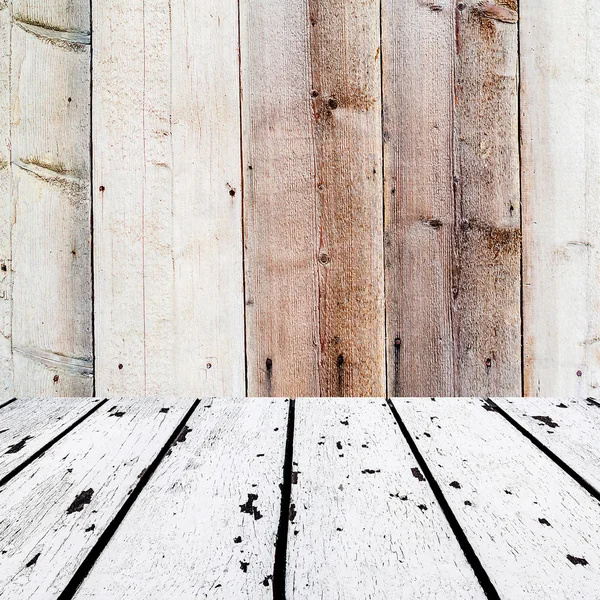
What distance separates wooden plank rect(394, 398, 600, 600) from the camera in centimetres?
39

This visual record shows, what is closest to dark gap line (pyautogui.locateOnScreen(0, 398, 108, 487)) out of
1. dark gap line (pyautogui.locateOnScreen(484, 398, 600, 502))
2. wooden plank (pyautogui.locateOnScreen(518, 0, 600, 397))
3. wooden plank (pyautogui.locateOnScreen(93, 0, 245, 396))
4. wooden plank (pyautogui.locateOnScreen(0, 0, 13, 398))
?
wooden plank (pyautogui.locateOnScreen(93, 0, 245, 396))

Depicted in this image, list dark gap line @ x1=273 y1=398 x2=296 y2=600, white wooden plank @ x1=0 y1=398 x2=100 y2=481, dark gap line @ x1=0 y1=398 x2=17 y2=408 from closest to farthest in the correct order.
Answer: dark gap line @ x1=273 y1=398 x2=296 y2=600
white wooden plank @ x1=0 y1=398 x2=100 y2=481
dark gap line @ x1=0 y1=398 x2=17 y2=408

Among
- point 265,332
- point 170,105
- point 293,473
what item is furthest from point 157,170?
point 293,473

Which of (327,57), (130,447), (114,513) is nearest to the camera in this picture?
(114,513)

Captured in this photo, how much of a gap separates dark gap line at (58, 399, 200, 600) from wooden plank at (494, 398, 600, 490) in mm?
488

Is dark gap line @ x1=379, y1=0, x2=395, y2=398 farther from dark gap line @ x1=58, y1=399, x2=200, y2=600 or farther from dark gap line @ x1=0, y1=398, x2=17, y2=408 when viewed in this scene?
dark gap line @ x1=0, y1=398, x2=17, y2=408

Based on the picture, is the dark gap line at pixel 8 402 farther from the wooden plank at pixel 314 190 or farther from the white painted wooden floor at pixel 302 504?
the wooden plank at pixel 314 190

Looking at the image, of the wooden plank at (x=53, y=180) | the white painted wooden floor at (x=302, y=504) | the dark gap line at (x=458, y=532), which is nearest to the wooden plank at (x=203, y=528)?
the white painted wooden floor at (x=302, y=504)

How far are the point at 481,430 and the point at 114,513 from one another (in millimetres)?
493

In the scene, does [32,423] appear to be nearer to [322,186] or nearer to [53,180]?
[53,180]

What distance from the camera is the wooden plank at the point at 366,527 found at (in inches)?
14.6

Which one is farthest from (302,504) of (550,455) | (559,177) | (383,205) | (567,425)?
(559,177)

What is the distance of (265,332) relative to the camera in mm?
899

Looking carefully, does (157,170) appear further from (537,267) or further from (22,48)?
(537,267)
